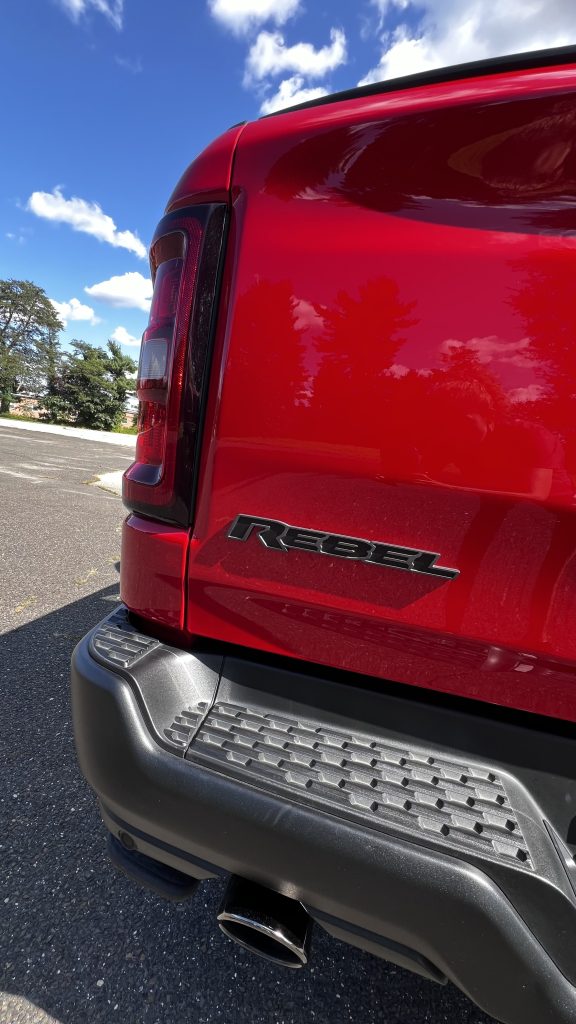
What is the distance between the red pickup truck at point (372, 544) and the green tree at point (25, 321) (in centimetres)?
4783

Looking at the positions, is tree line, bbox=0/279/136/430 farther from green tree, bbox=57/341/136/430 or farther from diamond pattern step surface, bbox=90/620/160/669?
diamond pattern step surface, bbox=90/620/160/669

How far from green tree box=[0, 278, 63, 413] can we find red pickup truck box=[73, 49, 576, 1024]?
157 ft

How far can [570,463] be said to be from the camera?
2.62ft

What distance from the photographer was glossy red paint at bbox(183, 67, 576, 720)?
805 millimetres

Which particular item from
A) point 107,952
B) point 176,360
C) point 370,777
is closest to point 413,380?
point 176,360

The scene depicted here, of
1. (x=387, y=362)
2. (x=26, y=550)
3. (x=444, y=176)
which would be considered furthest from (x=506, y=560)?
(x=26, y=550)

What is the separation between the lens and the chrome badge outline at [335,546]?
2.98 feet

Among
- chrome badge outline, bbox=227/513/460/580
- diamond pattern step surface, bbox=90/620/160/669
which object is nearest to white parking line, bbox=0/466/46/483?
diamond pattern step surface, bbox=90/620/160/669

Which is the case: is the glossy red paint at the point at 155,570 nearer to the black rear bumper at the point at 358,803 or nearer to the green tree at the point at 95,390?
the black rear bumper at the point at 358,803

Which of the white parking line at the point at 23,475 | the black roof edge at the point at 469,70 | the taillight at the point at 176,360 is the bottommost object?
the white parking line at the point at 23,475

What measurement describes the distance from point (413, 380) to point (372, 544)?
1.02 ft

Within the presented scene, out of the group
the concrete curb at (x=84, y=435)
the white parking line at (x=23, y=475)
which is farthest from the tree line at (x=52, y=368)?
the white parking line at (x=23, y=475)

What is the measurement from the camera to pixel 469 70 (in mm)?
886

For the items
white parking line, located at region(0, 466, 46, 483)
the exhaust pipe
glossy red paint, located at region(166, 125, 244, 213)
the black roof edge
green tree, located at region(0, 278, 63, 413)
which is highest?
green tree, located at region(0, 278, 63, 413)
